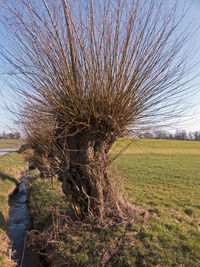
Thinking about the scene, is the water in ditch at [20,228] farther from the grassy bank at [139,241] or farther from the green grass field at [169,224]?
the green grass field at [169,224]

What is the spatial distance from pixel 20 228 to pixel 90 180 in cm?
443

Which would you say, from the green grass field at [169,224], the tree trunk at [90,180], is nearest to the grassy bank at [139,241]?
the green grass field at [169,224]

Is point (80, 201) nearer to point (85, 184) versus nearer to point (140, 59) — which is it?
point (85, 184)

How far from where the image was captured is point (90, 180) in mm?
5371

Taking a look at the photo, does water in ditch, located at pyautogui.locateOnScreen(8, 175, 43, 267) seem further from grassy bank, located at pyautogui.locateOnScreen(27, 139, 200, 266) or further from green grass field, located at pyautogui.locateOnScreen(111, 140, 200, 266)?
green grass field, located at pyautogui.locateOnScreen(111, 140, 200, 266)

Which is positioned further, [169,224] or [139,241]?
[169,224]

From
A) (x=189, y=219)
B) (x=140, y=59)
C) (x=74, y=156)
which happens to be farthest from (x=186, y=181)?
(x=140, y=59)

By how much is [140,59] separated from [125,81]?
0.53m

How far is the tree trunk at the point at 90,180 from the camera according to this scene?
17.3 feet

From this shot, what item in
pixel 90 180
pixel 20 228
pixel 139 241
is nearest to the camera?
pixel 139 241

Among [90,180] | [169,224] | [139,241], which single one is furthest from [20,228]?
[169,224]

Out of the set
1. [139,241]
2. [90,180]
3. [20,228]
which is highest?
[90,180]

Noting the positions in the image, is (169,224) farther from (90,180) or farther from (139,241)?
(90,180)

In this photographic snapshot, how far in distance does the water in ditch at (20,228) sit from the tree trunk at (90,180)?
1.84 meters
